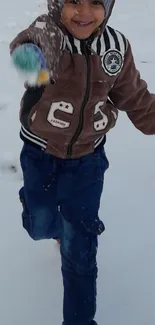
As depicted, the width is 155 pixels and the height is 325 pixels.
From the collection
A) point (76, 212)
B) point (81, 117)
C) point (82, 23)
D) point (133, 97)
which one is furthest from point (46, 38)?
point (76, 212)

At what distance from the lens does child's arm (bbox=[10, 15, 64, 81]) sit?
134cm

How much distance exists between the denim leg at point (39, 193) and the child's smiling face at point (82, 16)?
382 millimetres

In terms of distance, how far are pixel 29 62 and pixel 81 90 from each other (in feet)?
1.06

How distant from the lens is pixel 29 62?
1.24 m

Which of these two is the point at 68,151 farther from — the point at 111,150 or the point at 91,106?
the point at 111,150

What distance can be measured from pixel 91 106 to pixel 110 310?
68 centimetres

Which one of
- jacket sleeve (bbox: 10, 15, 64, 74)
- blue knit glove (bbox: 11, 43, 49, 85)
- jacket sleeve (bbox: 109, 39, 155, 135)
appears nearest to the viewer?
blue knit glove (bbox: 11, 43, 49, 85)

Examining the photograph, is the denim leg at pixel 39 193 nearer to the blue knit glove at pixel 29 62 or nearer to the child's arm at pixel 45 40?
the child's arm at pixel 45 40

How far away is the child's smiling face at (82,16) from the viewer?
148cm

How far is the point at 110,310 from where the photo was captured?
1876 mm

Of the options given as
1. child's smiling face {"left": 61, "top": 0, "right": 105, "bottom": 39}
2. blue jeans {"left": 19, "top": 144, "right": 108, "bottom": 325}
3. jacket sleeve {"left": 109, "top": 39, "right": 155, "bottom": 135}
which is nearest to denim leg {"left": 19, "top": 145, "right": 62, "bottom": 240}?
blue jeans {"left": 19, "top": 144, "right": 108, "bottom": 325}

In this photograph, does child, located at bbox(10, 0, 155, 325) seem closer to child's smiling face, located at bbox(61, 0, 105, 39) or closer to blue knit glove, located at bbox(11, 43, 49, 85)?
child's smiling face, located at bbox(61, 0, 105, 39)

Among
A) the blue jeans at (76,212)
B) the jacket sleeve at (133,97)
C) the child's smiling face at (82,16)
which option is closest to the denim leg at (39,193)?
the blue jeans at (76,212)

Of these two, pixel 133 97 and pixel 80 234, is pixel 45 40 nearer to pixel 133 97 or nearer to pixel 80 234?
pixel 133 97
